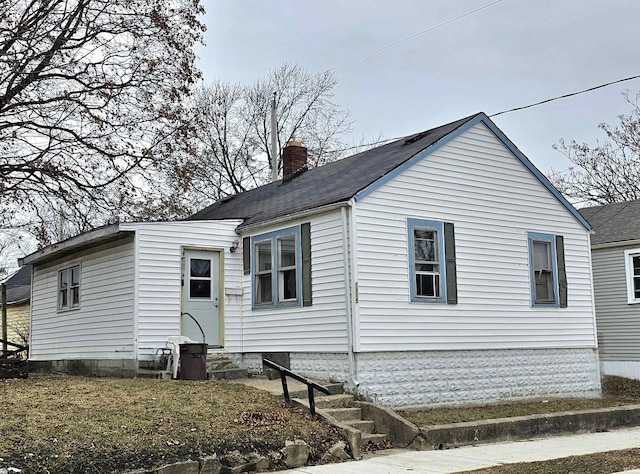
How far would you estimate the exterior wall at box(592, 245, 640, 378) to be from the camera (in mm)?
21594

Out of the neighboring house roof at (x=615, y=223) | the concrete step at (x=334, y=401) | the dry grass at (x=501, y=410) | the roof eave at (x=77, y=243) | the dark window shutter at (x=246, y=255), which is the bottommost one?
the dry grass at (x=501, y=410)

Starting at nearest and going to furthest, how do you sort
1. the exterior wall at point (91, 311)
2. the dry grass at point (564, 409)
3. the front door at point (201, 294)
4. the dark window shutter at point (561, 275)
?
the dry grass at point (564, 409)
the exterior wall at point (91, 311)
the front door at point (201, 294)
the dark window shutter at point (561, 275)

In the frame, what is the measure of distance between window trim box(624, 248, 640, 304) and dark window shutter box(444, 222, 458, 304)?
9273 mm

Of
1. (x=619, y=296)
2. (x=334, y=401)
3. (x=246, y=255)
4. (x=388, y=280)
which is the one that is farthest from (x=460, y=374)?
(x=619, y=296)

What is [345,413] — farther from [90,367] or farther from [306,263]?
[90,367]

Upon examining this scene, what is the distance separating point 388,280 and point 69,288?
8657mm

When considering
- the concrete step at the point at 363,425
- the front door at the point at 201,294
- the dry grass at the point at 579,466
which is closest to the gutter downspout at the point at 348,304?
the concrete step at the point at 363,425

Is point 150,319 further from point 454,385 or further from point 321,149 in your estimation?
point 321,149

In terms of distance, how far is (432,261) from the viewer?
47.6 feet

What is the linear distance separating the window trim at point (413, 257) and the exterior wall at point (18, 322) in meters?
22.6

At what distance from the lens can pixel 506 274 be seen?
15.6m

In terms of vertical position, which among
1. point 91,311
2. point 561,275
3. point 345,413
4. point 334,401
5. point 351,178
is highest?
point 351,178

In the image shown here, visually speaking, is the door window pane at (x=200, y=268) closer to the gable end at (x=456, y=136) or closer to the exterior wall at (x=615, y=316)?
the gable end at (x=456, y=136)

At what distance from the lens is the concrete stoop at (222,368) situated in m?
14.9
